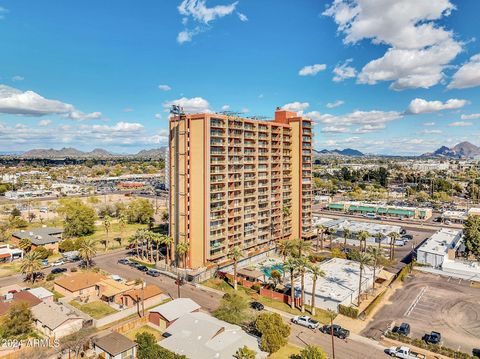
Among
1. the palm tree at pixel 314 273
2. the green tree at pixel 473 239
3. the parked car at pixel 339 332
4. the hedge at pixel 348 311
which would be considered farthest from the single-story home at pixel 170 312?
the green tree at pixel 473 239

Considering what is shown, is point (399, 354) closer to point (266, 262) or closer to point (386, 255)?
point (266, 262)

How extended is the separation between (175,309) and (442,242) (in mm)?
87113

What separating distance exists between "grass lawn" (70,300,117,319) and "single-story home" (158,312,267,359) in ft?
56.7

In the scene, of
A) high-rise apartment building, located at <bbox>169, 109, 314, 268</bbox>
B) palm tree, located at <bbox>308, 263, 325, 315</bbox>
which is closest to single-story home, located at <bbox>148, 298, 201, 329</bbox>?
palm tree, located at <bbox>308, 263, 325, 315</bbox>

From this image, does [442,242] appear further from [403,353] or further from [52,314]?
[52,314]

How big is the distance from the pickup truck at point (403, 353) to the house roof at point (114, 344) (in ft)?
128

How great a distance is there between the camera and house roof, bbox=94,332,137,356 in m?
50.9

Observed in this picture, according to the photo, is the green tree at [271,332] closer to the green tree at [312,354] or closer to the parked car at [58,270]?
the green tree at [312,354]

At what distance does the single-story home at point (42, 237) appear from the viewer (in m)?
109

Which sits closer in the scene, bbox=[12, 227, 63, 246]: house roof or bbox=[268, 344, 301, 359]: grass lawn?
bbox=[268, 344, 301, 359]: grass lawn

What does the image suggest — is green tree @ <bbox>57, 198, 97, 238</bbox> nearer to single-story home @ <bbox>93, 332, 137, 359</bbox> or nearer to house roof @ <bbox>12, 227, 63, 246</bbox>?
house roof @ <bbox>12, 227, 63, 246</bbox>

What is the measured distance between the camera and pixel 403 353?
2089 inches

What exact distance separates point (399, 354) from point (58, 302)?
63100 millimetres

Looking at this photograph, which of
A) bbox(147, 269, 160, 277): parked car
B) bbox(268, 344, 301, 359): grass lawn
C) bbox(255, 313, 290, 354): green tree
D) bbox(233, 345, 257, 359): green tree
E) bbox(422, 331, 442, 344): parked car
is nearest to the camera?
bbox(233, 345, 257, 359): green tree
